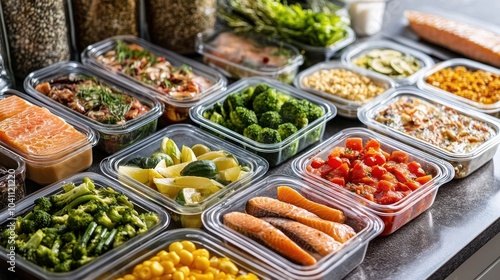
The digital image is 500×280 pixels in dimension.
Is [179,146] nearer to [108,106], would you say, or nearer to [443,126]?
[108,106]

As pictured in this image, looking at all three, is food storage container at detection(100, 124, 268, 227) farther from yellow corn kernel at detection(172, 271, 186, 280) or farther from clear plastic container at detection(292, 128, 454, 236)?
yellow corn kernel at detection(172, 271, 186, 280)

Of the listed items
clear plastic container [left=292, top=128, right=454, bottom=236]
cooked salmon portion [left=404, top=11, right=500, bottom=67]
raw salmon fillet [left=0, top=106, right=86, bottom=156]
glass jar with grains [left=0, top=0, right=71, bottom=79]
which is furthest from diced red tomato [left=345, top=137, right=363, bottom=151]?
glass jar with grains [left=0, top=0, right=71, bottom=79]

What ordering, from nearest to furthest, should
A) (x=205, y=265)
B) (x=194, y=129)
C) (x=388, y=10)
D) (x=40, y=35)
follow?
(x=205, y=265) → (x=194, y=129) → (x=40, y=35) → (x=388, y=10)

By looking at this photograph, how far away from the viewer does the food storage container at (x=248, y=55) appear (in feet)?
10.3

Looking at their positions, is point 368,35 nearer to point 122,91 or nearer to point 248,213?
point 122,91

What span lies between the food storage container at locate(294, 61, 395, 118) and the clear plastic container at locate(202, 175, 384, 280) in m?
0.60

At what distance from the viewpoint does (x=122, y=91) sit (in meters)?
2.86

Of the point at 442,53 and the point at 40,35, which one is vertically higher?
the point at 40,35

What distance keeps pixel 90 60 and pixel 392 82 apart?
1.25 metres

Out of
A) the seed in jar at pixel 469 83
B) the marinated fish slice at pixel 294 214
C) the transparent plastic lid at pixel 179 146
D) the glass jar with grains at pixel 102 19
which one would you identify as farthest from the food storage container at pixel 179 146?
the seed in jar at pixel 469 83

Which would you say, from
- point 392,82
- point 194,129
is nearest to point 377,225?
point 194,129

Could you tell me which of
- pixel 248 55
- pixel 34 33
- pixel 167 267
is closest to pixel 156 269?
pixel 167 267

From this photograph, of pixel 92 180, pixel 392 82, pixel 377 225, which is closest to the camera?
pixel 377 225

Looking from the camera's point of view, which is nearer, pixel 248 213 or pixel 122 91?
pixel 248 213
